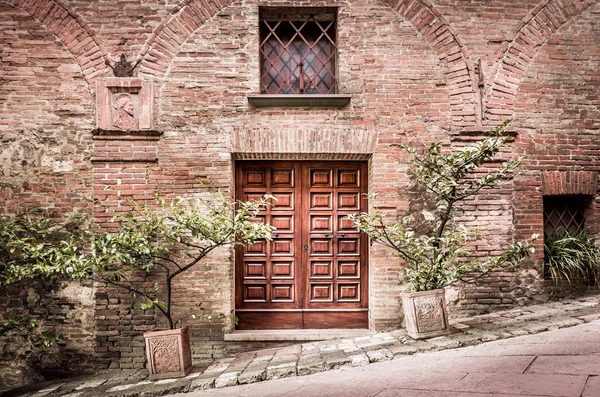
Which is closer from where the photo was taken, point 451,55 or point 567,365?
point 567,365

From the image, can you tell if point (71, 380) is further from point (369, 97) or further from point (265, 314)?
point (369, 97)

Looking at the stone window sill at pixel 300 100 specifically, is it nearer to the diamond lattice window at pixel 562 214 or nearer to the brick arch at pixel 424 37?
the brick arch at pixel 424 37

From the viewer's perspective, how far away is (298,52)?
570 cm

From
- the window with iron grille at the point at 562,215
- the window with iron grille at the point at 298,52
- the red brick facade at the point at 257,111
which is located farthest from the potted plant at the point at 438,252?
the window with iron grille at the point at 298,52

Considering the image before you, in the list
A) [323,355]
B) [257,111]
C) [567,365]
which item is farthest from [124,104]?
[567,365]

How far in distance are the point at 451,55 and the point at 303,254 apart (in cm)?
340

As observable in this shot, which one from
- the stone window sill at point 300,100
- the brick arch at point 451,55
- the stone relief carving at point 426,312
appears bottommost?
the stone relief carving at point 426,312

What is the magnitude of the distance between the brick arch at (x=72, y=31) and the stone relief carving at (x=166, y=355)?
3.54 metres

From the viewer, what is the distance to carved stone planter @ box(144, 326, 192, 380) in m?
A: 4.36

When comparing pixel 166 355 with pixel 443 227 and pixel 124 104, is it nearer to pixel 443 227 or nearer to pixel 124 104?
pixel 124 104

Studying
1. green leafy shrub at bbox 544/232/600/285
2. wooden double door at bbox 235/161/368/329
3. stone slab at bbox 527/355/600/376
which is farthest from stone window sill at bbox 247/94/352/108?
stone slab at bbox 527/355/600/376

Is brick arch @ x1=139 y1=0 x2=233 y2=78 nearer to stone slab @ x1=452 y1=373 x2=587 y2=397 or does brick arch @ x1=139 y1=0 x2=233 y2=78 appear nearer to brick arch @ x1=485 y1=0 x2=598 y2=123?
brick arch @ x1=485 y1=0 x2=598 y2=123

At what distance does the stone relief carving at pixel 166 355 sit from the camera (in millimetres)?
4371

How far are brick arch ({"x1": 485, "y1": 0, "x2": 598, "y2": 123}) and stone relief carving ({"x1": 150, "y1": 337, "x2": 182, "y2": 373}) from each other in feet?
16.1
